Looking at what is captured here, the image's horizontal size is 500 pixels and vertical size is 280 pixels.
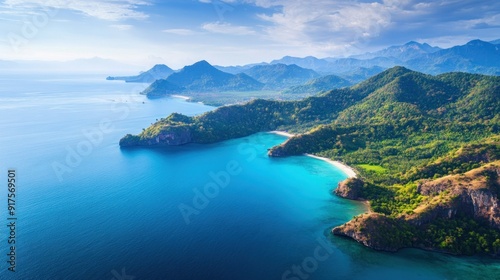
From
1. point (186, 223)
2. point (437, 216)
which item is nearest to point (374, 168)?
point (437, 216)

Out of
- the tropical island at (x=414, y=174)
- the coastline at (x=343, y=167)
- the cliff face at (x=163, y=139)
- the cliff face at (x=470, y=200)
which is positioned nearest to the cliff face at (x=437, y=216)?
the cliff face at (x=470, y=200)

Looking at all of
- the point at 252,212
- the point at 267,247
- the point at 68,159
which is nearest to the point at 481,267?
the point at 267,247

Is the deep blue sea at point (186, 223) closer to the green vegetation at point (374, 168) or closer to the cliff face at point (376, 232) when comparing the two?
the cliff face at point (376, 232)

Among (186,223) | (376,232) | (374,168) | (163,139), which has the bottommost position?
(186,223)

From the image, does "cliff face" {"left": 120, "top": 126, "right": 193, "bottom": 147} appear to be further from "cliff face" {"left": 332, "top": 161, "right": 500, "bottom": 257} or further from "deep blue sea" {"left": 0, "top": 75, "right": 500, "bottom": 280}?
"cliff face" {"left": 332, "top": 161, "right": 500, "bottom": 257}

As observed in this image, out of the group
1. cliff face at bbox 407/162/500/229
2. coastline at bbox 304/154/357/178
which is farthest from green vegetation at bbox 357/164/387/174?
cliff face at bbox 407/162/500/229

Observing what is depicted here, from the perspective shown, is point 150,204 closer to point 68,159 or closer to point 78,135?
point 68,159

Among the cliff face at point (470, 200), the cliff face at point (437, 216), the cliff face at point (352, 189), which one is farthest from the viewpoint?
the cliff face at point (352, 189)

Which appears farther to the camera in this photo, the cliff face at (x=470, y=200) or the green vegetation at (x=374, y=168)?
the green vegetation at (x=374, y=168)

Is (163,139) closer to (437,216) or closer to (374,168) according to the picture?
(374,168)
